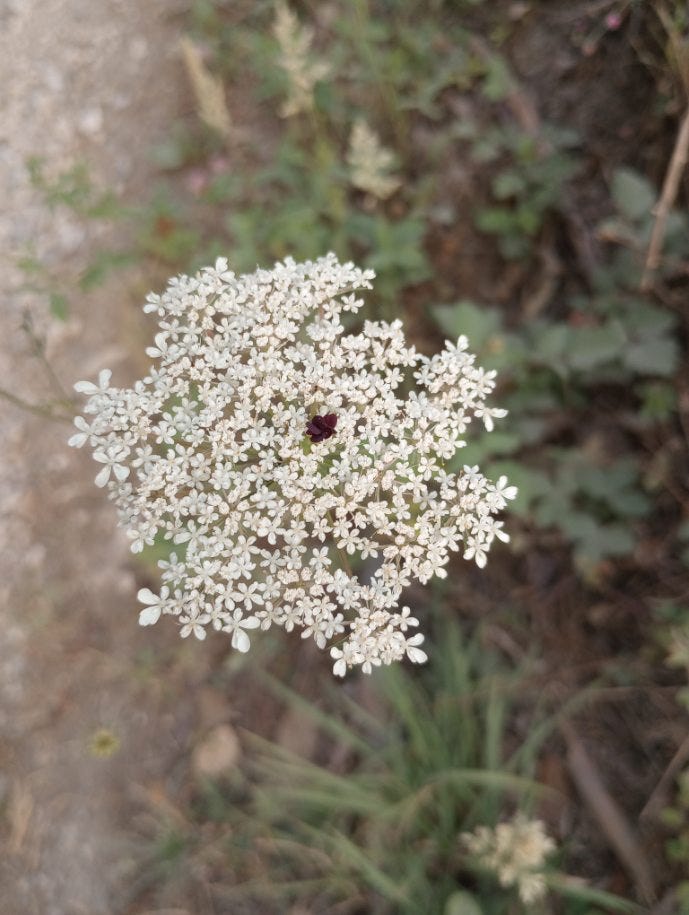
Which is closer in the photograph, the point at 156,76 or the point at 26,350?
the point at 26,350

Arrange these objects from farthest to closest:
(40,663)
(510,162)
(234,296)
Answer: (510,162) < (40,663) < (234,296)

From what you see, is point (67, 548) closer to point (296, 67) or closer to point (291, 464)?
point (291, 464)

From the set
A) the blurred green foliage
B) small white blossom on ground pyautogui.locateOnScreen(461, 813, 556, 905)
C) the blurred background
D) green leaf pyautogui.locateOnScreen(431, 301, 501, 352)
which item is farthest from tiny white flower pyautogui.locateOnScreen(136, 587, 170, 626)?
green leaf pyautogui.locateOnScreen(431, 301, 501, 352)

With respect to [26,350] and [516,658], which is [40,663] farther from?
[516,658]

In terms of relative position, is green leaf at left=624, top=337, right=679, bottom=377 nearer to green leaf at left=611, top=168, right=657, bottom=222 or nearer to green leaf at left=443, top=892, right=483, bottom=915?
green leaf at left=611, top=168, right=657, bottom=222

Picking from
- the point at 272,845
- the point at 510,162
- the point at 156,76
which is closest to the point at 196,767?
the point at 272,845
